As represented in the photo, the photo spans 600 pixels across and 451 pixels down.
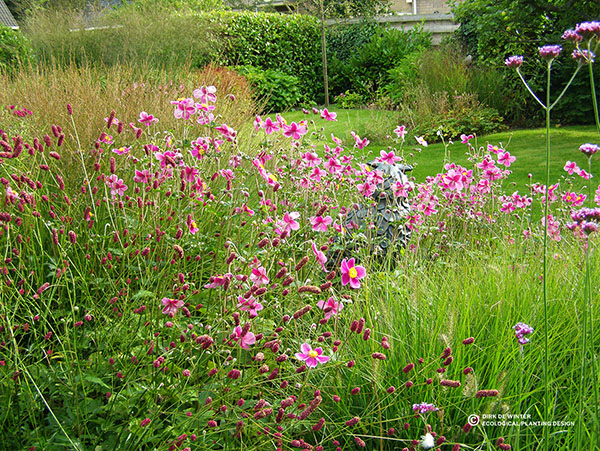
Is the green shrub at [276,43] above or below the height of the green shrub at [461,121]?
above

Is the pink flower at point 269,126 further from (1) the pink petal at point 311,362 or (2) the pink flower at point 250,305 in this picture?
(1) the pink petal at point 311,362

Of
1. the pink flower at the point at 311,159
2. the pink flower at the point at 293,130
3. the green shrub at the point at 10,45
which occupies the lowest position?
the pink flower at the point at 311,159

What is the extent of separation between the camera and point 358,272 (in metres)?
1.51

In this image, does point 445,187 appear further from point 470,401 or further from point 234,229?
point 470,401

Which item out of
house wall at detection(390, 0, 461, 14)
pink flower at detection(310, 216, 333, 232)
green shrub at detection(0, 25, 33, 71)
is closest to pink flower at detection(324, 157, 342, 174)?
pink flower at detection(310, 216, 333, 232)

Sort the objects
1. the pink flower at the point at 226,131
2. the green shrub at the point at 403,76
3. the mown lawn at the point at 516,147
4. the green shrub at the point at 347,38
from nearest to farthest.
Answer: the pink flower at the point at 226,131 < the mown lawn at the point at 516,147 < the green shrub at the point at 403,76 < the green shrub at the point at 347,38

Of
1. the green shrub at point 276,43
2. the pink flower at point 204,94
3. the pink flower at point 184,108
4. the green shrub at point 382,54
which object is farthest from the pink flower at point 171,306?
the green shrub at point 382,54

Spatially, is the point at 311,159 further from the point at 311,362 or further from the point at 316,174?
the point at 311,362

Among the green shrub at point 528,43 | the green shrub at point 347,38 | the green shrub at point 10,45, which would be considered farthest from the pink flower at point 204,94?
the green shrub at point 347,38

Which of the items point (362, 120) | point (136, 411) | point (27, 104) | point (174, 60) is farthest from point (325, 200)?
point (362, 120)

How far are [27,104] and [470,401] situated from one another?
12.5ft

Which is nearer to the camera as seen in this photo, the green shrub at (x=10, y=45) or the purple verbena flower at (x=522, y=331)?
the purple verbena flower at (x=522, y=331)

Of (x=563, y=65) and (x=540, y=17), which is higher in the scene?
(x=540, y=17)

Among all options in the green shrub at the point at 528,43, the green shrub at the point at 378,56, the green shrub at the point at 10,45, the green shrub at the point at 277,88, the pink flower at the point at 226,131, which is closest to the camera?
the pink flower at the point at 226,131
